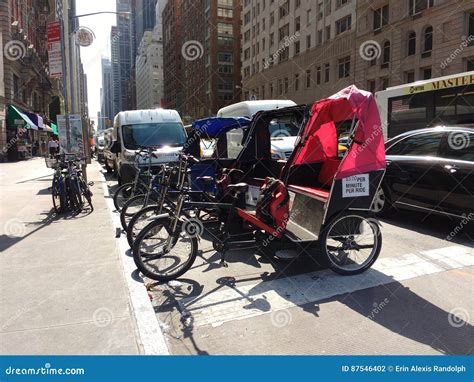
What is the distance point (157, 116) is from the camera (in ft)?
44.2

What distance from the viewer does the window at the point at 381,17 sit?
35.6 metres

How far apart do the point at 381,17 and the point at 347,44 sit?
16.2 ft

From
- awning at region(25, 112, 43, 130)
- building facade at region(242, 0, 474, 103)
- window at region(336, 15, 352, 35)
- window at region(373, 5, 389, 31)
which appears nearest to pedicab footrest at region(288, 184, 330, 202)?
building facade at region(242, 0, 474, 103)

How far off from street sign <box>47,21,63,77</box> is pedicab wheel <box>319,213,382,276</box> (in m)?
11.0

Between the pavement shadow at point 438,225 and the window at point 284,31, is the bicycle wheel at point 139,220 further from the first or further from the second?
the window at point 284,31

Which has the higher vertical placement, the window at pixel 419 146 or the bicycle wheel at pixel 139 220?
the window at pixel 419 146

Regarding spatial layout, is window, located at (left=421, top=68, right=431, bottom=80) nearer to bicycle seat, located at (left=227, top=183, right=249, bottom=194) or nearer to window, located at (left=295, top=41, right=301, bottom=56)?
window, located at (left=295, top=41, right=301, bottom=56)

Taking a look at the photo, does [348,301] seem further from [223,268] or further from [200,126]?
[200,126]

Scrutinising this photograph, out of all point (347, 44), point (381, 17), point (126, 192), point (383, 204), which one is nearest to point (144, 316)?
point (126, 192)

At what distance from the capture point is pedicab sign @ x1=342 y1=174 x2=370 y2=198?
190 inches

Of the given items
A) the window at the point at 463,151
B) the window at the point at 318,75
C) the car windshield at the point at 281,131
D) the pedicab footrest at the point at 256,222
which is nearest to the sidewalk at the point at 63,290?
the pedicab footrest at the point at 256,222

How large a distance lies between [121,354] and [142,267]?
1.62 m

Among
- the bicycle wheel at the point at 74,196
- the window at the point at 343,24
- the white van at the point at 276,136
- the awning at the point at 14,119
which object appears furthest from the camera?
the window at the point at 343,24

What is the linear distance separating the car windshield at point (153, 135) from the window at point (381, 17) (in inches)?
1154
